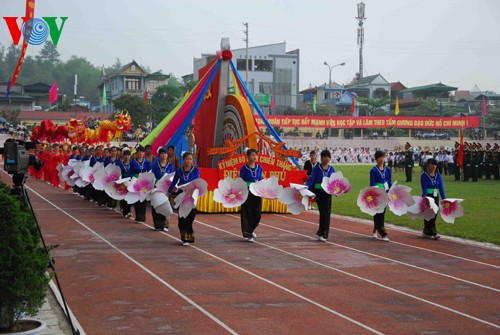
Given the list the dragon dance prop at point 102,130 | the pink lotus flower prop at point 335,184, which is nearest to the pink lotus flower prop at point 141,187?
the pink lotus flower prop at point 335,184

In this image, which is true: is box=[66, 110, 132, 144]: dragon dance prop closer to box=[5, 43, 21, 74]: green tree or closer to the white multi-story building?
the white multi-story building

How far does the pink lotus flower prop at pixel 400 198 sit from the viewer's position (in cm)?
1320

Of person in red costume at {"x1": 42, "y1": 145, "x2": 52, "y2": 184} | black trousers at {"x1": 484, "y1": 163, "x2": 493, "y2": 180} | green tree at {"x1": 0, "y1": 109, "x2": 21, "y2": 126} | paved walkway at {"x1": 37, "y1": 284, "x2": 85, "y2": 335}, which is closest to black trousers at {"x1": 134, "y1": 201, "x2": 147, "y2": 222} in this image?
paved walkway at {"x1": 37, "y1": 284, "x2": 85, "y2": 335}

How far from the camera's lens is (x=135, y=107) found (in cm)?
6072

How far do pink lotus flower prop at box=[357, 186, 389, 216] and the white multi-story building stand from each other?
211 ft

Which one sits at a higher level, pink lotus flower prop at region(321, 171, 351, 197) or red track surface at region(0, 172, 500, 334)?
pink lotus flower prop at region(321, 171, 351, 197)

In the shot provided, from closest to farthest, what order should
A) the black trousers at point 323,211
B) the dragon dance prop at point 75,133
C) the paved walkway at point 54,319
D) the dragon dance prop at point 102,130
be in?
the paved walkway at point 54,319
the black trousers at point 323,211
the dragon dance prop at point 102,130
the dragon dance prop at point 75,133

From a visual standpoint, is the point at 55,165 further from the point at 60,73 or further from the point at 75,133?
the point at 60,73

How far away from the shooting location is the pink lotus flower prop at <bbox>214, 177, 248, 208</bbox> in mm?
12531

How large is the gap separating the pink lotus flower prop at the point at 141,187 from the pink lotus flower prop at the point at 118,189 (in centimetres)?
107

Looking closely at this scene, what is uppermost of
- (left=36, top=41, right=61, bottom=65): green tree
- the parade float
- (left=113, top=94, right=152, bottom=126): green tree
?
(left=36, top=41, right=61, bottom=65): green tree

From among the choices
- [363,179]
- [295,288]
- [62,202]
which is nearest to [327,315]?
[295,288]

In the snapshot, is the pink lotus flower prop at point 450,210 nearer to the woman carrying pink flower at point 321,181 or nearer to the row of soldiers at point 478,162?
the woman carrying pink flower at point 321,181

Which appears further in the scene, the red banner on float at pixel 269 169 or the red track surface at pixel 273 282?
the red banner on float at pixel 269 169
